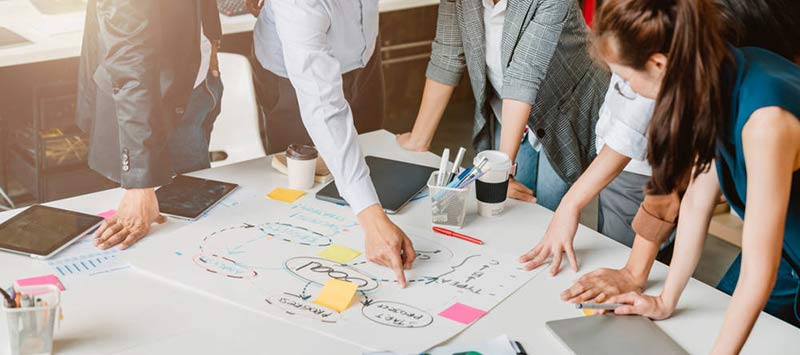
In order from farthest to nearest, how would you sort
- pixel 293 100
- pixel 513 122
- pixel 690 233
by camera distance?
1. pixel 293 100
2. pixel 513 122
3. pixel 690 233

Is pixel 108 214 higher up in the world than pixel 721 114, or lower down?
lower down

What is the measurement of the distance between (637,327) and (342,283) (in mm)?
494

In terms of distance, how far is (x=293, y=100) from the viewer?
85.7 inches

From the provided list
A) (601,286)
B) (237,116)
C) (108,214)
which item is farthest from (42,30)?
(601,286)

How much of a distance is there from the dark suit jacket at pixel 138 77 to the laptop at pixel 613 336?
86cm

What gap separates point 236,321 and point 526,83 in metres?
0.90

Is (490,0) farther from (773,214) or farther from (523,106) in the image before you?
(773,214)

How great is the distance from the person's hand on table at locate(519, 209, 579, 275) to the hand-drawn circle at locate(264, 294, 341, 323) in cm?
39

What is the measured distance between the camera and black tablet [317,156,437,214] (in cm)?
181

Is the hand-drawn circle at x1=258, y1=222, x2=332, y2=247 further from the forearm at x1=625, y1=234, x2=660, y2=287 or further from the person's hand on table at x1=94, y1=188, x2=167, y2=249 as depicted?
the forearm at x1=625, y1=234, x2=660, y2=287

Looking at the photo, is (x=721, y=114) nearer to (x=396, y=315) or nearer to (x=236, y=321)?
(x=396, y=315)

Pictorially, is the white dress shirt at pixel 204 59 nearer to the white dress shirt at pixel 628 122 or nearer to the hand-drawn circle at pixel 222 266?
the hand-drawn circle at pixel 222 266

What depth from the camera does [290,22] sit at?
167cm

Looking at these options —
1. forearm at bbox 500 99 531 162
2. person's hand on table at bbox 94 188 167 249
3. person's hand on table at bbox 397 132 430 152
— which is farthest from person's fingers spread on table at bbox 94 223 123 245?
forearm at bbox 500 99 531 162
